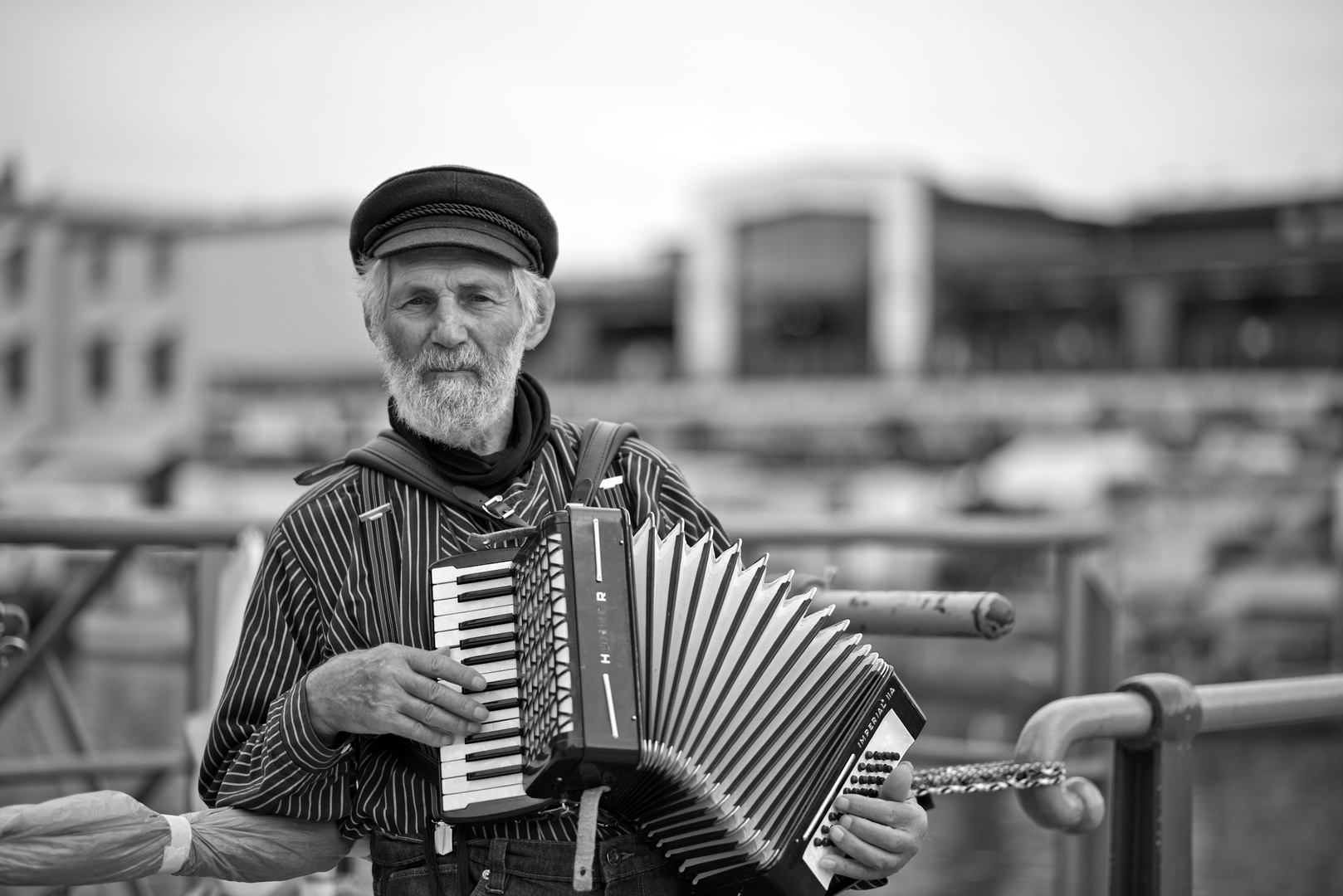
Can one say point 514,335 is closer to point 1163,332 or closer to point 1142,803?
point 1142,803

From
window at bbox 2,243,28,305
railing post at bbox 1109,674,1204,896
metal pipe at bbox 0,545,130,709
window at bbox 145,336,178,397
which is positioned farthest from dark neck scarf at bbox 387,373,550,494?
window at bbox 145,336,178,397

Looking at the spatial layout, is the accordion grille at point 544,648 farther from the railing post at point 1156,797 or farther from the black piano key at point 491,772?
the railing post at point 1156,797

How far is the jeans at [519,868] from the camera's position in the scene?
85.8 inches

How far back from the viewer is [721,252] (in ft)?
176

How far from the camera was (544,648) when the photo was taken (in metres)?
1.97

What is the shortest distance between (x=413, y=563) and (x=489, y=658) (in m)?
0.30

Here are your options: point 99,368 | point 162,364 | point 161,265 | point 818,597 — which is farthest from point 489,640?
point 162,364

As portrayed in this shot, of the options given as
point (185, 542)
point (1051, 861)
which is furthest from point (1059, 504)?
point (185, 542)

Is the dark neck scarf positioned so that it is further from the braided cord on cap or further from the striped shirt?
the braided cord on cap

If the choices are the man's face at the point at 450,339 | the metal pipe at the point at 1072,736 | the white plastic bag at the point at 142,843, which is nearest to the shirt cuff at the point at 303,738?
the white plastic bag at the point at 142,843

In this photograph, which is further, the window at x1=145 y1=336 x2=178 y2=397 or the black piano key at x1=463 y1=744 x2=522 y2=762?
the window at x1=145 y1=336 x2=178 y2=397

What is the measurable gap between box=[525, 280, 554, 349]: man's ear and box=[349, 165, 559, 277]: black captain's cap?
134mm

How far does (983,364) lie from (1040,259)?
13.2 ft

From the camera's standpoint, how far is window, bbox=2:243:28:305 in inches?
936
